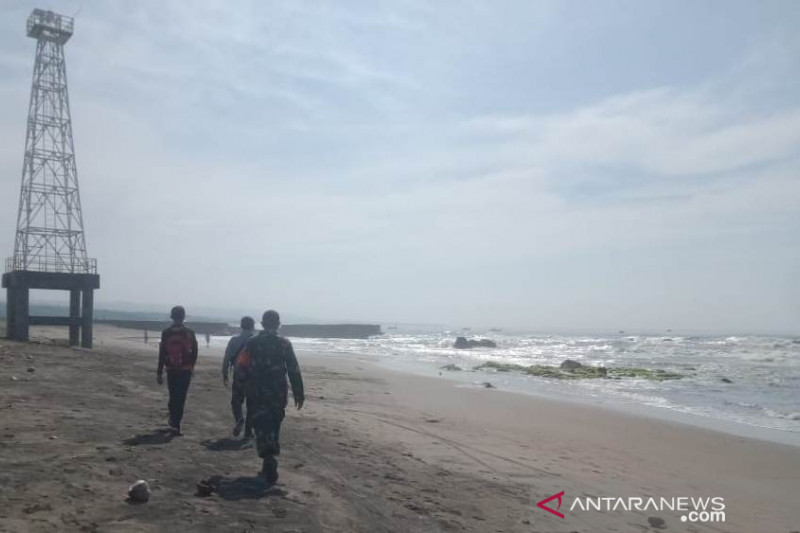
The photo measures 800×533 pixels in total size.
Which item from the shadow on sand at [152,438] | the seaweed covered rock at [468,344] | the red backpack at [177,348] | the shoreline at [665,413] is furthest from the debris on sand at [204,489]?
the seaweed covered rock at [468,344]

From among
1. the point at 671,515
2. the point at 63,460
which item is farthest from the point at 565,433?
the point at 63,460

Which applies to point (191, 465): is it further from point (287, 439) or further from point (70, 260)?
point (70, 260)

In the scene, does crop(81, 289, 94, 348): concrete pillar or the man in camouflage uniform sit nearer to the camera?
the man in camouflage uniform

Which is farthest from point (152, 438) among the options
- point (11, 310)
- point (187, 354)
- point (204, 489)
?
point (11, 310)

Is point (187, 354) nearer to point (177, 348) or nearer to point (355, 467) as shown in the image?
point (177, 348)

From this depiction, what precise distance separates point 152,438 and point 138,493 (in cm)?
297

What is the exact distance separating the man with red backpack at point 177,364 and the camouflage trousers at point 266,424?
2.38 meters

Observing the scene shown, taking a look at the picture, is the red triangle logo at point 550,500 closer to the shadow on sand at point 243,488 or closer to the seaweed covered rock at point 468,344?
the shadow on sand at point 243,488

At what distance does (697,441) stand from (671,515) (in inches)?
245

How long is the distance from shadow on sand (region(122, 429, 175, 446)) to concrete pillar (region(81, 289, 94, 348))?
19.5 metres

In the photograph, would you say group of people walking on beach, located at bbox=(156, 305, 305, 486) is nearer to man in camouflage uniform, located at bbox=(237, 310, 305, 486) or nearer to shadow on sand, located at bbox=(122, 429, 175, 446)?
man in camouflage uniform, located at bbox=(237, 310, 305, 486)

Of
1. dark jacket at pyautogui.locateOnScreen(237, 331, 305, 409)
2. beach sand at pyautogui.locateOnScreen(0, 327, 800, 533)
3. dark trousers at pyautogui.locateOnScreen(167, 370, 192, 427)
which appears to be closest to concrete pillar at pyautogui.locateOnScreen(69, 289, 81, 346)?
beach sand at pyautogui.locateOnScreen(0, 327, 800, 533)

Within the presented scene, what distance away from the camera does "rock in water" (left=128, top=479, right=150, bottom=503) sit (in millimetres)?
5523

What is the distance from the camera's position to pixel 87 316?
26.4 m
